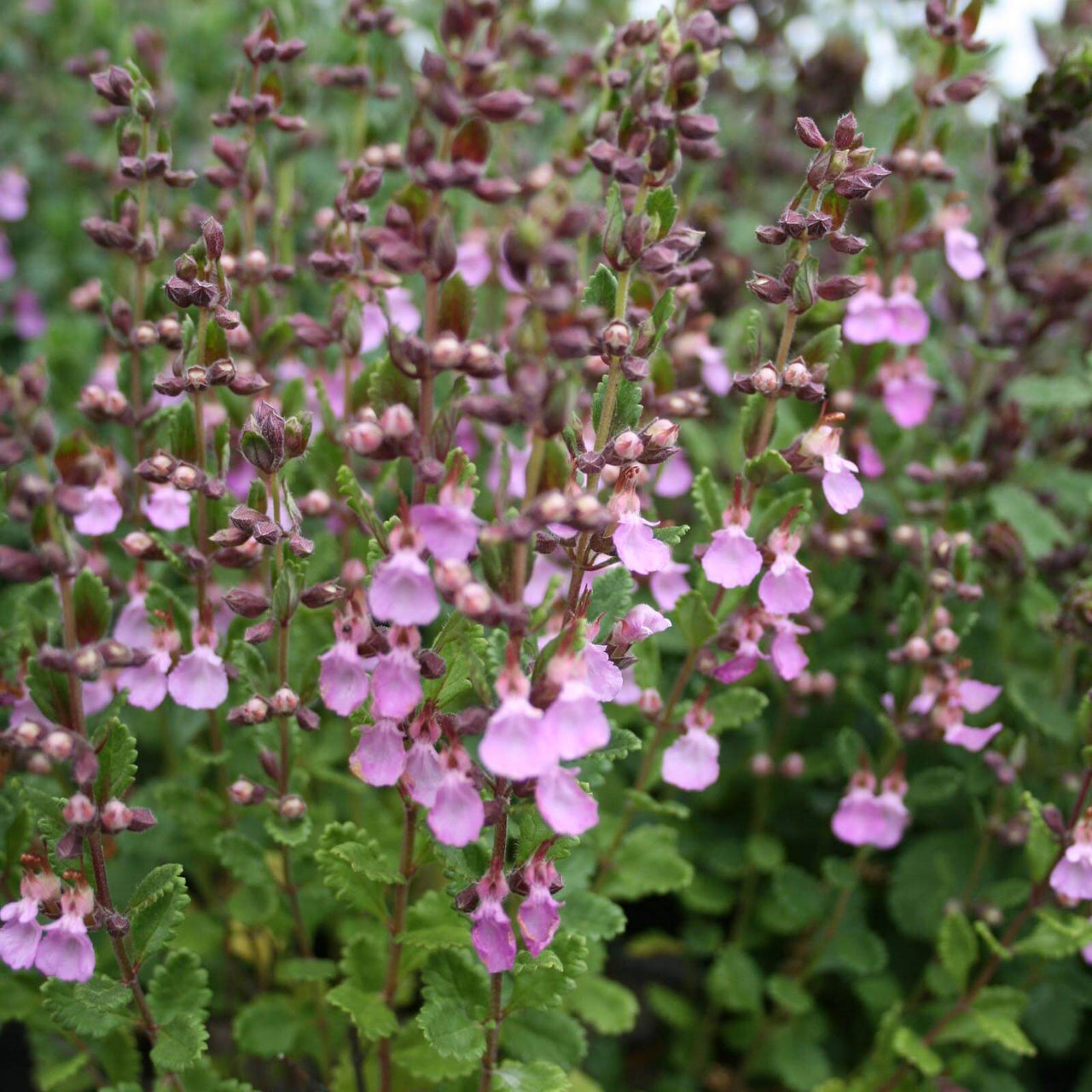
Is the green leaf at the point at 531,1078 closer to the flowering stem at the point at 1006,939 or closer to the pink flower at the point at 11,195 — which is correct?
the flowering stem at the point at 1006,939

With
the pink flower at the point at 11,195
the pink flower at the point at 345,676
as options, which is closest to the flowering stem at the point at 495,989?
the pink flower at the point at 345,676

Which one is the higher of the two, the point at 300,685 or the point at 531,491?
the point at 531,491

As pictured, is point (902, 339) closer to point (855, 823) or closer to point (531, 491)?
point (855, 823)

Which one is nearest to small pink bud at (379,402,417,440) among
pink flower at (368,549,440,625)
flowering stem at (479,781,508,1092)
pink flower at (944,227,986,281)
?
pink flower at (368,549,440,625)

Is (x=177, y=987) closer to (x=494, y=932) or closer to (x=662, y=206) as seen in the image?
(x=494, y=932)

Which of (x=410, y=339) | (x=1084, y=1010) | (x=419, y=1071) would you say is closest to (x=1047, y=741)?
(x=1084, y=1010)
